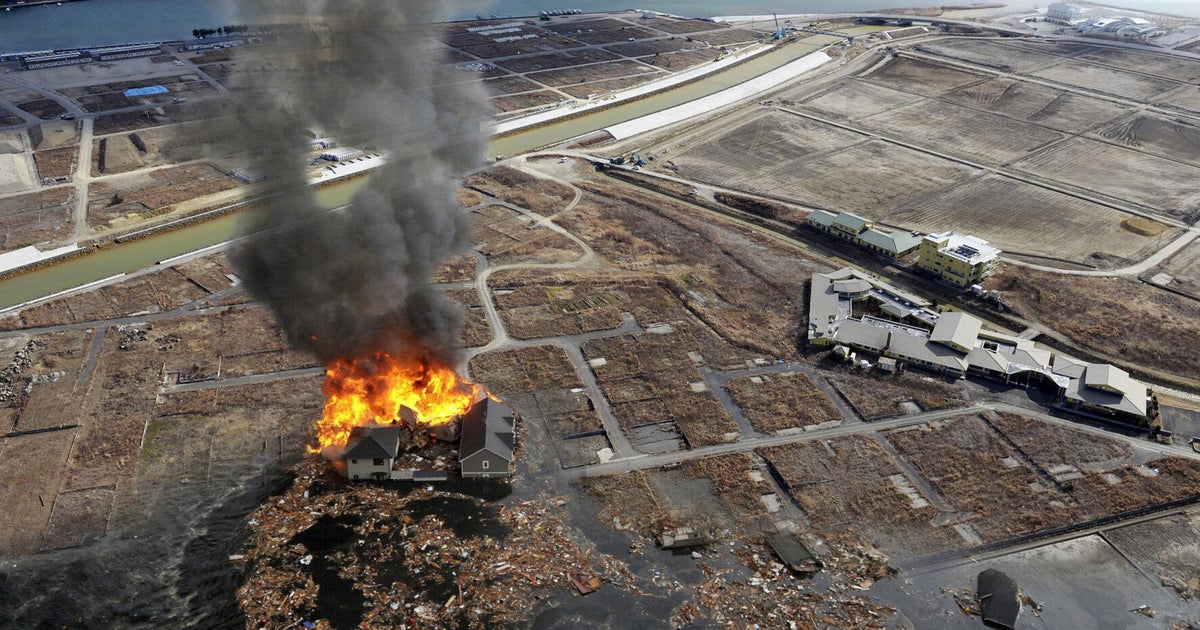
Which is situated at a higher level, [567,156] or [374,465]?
[567,156]

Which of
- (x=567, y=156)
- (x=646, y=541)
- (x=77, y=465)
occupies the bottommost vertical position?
(x=646, y=541)

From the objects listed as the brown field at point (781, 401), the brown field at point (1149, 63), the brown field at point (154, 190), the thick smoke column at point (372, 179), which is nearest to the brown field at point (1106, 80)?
the brown field at point (1149, 63)

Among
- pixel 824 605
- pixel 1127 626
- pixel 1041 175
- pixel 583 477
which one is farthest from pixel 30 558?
pixel 1041 175

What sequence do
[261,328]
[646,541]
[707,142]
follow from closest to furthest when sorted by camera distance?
[646,541]
[261,328]
[707,142]

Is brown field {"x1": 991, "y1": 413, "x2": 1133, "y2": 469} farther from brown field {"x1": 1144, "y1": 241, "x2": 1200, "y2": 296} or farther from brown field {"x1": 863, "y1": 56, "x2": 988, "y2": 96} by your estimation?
brown field {"x1": 863, "y1": 56, "x2": 988, "y2": 96}

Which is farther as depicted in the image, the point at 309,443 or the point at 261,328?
the point at 261,328

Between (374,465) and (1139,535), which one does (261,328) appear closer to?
(374,465)

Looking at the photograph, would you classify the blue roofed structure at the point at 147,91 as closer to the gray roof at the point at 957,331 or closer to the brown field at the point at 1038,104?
the gray roof at the point at 957,331
